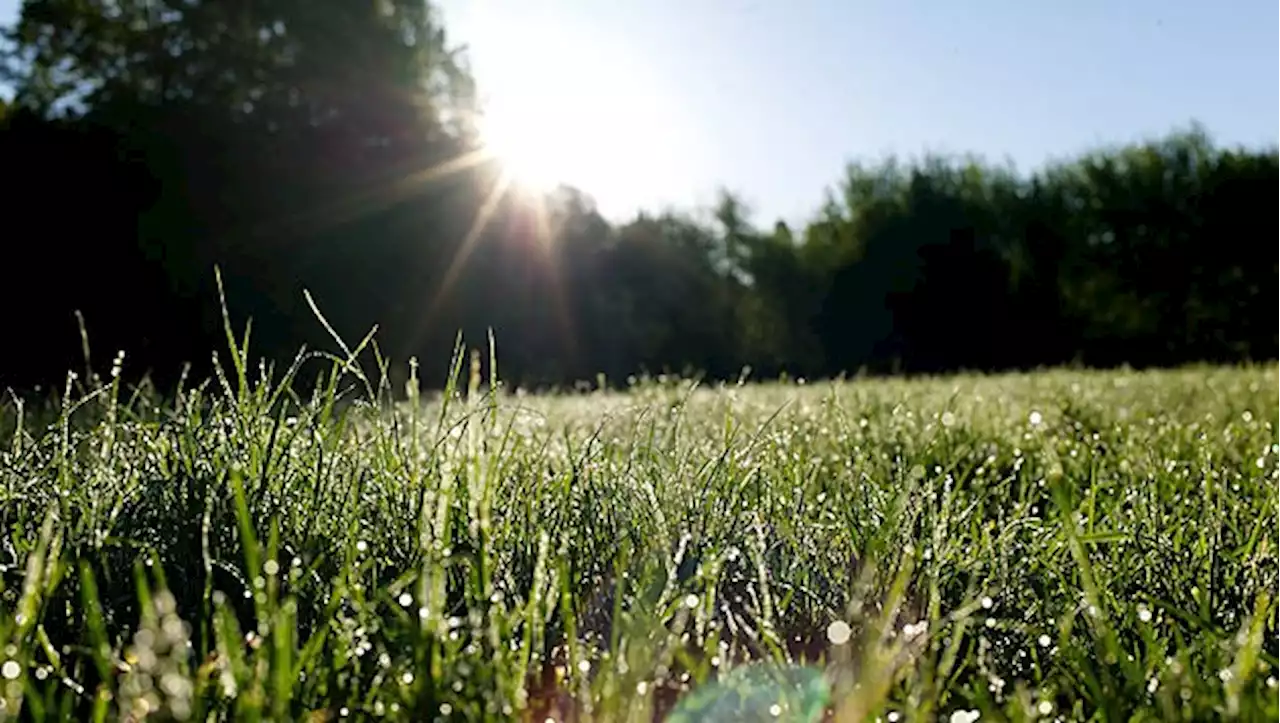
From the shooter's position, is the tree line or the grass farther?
the tree line

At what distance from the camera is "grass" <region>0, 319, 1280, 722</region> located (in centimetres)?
108

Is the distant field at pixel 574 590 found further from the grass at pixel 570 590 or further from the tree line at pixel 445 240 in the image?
the tree line at pixel 445 240

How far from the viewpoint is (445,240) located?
19.2 meters

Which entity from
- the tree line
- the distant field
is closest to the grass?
the distant field

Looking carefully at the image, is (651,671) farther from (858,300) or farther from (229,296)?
(858,300)

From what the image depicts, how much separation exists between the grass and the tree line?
8315 mm

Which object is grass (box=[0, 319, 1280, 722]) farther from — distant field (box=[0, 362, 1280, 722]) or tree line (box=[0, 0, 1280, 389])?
tree line (box=[0, 0, 1280, 389])

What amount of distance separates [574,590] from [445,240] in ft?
59.6

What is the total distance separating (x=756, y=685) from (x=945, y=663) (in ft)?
0.74

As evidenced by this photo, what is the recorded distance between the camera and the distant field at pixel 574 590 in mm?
1075

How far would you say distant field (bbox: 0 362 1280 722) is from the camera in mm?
1075

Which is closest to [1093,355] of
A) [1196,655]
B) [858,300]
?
[858,300]

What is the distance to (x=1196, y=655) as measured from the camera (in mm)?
1404

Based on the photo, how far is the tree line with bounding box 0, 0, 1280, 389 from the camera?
1441 cm
